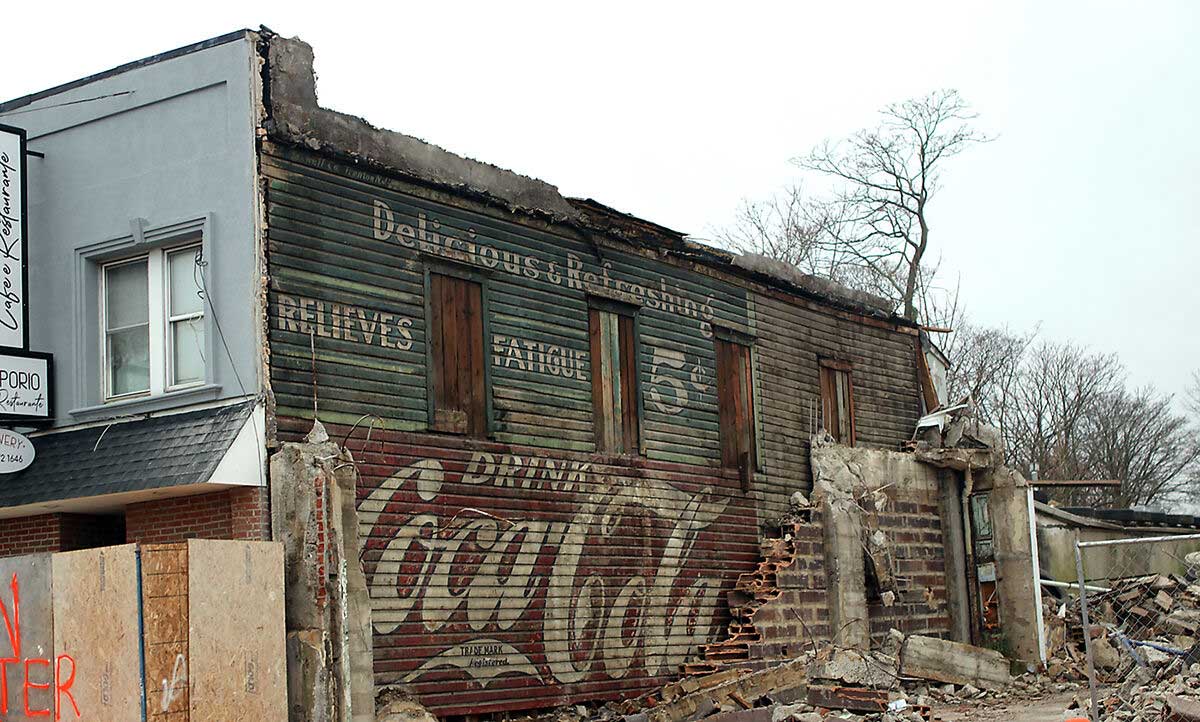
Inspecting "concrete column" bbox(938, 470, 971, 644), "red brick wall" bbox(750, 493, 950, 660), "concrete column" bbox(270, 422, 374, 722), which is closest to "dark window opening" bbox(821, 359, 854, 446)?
"red brick wall" bbox(750, 493, 950, 660)

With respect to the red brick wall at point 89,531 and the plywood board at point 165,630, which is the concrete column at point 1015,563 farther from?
the plywood board at point 165,630

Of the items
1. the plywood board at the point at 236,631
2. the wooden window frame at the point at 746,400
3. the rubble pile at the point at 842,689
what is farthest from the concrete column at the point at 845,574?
the plywood board at the point at 236,631

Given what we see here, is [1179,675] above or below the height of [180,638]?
below

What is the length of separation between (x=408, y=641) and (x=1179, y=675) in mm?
9221

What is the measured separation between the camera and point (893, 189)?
1861 inches

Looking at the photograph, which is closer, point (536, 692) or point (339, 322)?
point (339, 322)

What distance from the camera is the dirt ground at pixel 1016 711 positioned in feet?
57.9

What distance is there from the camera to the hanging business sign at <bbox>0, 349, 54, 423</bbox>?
14945mm

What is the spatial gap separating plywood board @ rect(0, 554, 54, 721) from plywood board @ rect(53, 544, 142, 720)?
212 mm

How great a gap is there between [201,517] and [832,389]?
12.2 m

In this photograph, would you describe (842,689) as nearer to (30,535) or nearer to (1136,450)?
(30,535)

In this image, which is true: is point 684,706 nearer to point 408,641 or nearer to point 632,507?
point 632,507

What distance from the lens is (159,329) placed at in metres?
15.2

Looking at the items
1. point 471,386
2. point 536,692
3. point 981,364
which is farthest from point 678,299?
point 981,364
